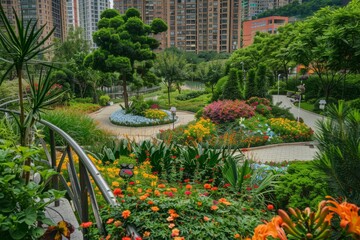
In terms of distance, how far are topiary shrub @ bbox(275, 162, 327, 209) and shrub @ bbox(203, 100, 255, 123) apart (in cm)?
870

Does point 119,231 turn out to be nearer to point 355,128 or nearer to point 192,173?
point 355,128

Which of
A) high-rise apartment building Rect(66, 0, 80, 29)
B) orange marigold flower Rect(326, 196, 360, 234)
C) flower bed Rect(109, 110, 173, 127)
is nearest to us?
orange marigold flower Rect(326, 196, 360, 234)

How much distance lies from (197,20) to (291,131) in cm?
7995

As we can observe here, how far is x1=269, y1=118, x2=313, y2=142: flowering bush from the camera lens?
12.6 meters

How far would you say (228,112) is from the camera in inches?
550

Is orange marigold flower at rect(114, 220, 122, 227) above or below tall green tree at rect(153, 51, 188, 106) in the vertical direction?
below

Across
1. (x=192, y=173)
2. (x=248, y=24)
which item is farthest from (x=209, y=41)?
(x=192, y=173)

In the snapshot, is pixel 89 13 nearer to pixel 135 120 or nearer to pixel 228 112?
pixel 135 120

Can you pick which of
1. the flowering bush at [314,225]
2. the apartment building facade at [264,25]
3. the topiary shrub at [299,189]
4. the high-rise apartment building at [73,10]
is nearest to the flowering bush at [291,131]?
the topiary shrub at [299,189]

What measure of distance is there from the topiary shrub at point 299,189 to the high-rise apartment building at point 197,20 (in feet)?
276

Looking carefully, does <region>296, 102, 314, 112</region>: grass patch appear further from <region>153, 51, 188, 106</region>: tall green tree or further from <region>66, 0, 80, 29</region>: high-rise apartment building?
<region>66, 0, 80, 29</region>: high-rise apartment building

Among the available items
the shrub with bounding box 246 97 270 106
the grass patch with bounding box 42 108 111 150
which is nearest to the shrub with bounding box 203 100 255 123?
the shrub with bounding box 246 97 270 106

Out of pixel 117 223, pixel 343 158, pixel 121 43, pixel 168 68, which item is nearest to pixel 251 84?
pixel 121 43

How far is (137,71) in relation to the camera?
21984 mm
